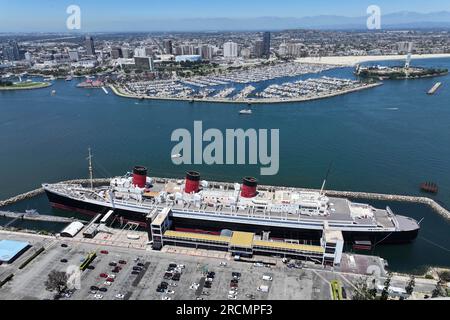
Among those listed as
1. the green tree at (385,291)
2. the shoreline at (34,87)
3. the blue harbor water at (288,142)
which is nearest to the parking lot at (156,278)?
the green tree at (385,291)

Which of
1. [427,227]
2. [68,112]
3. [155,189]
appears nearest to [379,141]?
[427,227]

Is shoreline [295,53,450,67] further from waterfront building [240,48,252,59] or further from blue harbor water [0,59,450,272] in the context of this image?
blue harbor water [0,59,450,272]

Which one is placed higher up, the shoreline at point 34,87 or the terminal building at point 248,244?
the shoreline at point 34,87

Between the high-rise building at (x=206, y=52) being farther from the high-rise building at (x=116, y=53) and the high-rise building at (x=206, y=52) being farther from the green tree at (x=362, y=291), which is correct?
the green tree at (x=362, y=291)

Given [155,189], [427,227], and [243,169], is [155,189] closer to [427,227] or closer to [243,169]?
[243,169]

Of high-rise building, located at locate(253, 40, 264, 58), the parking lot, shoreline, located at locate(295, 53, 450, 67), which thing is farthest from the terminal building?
high-rise building, located at locate(253, 40, 264, 58)

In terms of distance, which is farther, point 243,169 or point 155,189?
point 243,169
